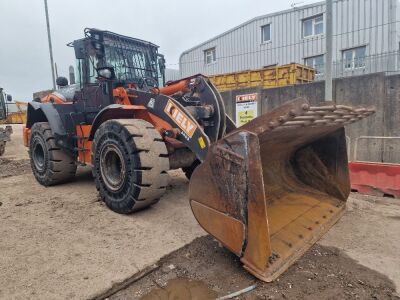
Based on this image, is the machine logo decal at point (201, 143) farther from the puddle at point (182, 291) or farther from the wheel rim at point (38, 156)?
the wheel rim at point (38, 156)

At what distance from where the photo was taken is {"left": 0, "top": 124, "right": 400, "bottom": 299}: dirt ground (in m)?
2.55

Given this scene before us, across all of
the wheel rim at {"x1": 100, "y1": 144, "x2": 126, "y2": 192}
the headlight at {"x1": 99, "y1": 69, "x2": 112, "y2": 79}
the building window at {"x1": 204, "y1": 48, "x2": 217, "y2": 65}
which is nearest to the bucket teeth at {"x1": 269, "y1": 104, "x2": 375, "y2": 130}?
the wheel rim at {"x1": 100, "y1": 144, "x2": 126, "y2": 192}

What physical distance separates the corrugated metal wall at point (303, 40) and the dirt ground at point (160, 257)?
12536 millimetres

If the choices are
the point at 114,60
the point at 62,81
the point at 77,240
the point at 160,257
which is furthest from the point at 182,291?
the point at 62,81

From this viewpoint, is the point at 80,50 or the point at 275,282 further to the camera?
the point at 80,50

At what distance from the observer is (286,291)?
2.51 meters

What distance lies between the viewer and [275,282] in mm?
2617

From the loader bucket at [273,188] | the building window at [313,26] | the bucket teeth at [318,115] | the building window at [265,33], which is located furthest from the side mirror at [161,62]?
the building window at [265,33]

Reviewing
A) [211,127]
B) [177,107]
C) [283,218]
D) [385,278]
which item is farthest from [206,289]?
[211,127]

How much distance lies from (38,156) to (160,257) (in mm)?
4379

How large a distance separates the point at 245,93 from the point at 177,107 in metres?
6.64

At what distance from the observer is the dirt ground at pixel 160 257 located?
8.36 feet

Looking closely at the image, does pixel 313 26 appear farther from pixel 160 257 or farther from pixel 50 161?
pixel 160 257

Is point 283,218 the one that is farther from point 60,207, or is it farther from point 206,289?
point 60,207
